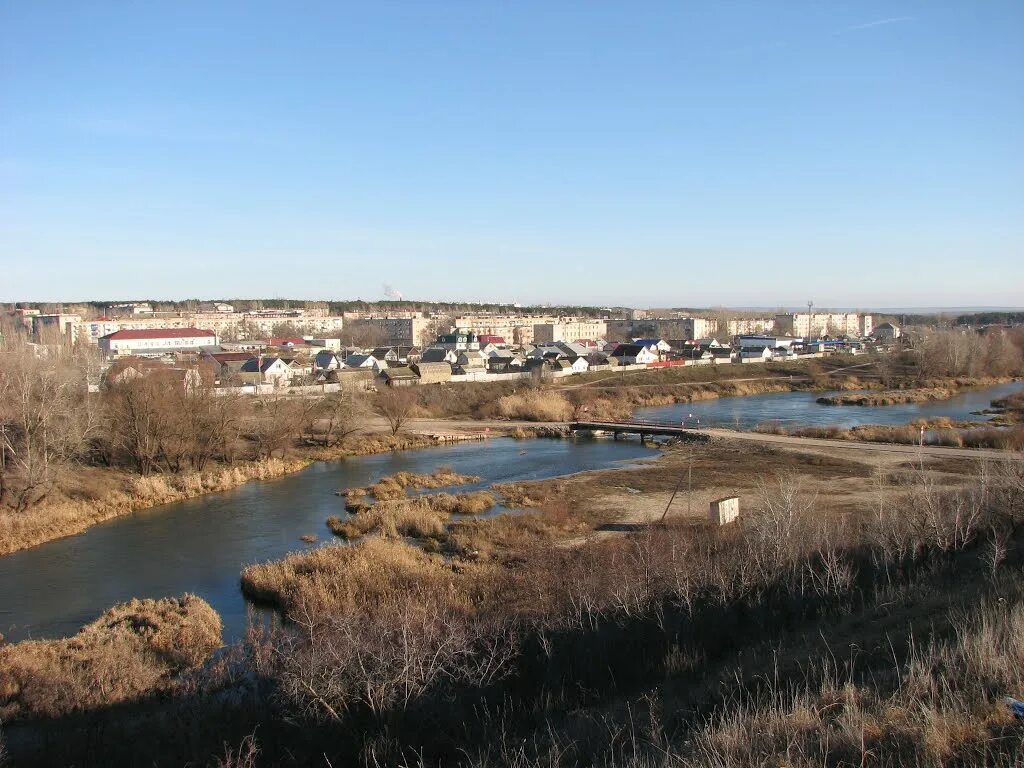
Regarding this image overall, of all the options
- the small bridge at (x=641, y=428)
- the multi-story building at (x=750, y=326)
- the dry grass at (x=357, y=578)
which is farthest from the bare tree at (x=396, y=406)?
the multi-story building at (x=750, y=326)

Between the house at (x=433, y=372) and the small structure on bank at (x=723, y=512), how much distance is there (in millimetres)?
22674

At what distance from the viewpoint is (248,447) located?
19625 millimetres

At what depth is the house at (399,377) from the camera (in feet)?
104

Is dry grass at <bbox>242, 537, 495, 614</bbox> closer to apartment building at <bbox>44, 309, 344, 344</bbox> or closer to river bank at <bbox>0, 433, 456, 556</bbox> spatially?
river bank at <bbox>0, 433, 456, 556</bbox>

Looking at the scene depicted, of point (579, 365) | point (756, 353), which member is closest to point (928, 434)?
point (579, 365)

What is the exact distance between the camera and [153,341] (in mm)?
46031

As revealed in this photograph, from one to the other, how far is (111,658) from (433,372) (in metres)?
27.5

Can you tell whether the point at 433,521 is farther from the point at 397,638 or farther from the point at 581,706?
the point at 581,706

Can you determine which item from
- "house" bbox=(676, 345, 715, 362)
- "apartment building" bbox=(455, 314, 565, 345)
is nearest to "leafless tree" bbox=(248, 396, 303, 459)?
"house" bbox=(676, 345, 715, 362)

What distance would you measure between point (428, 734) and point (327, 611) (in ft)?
11.7

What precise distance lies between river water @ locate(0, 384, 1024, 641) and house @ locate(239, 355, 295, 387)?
37.4 ft

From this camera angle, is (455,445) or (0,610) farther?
(455,445)

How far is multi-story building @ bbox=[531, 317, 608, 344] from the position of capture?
7325cm

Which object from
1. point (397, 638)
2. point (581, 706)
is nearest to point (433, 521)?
point (397, 638)
